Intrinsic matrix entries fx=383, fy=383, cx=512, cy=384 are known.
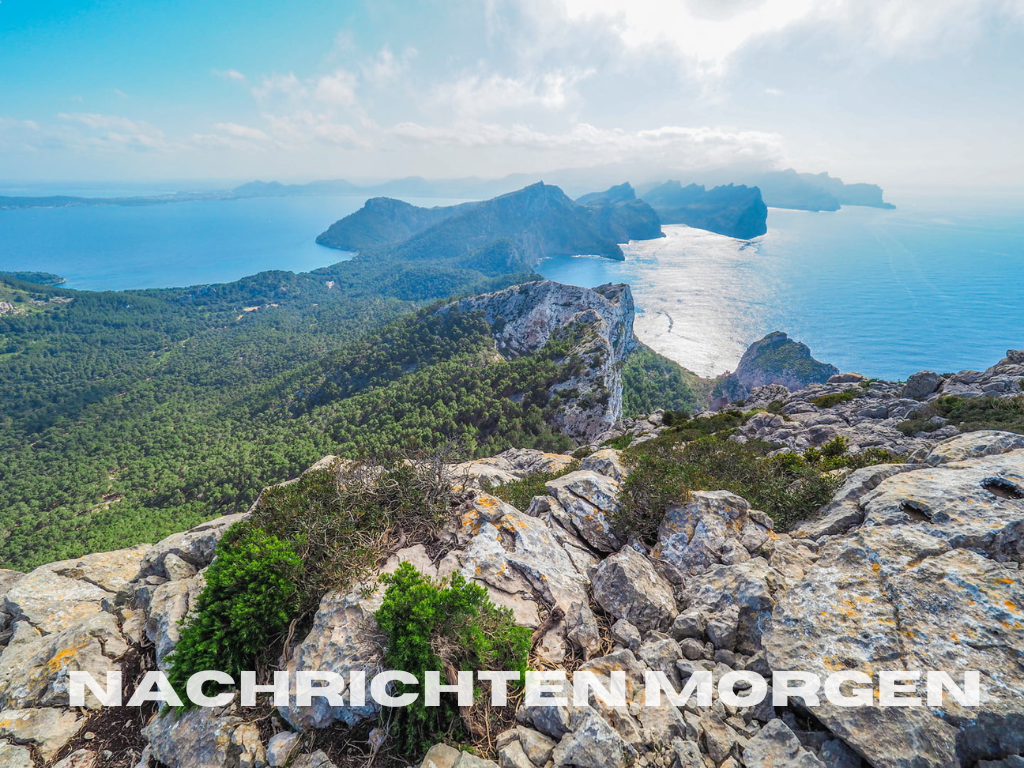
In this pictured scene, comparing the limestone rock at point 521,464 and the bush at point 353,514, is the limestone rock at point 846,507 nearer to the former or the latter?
the bush at point 353,514

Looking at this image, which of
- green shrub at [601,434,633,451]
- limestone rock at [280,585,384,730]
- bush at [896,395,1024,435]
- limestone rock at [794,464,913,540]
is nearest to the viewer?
limestone rock at [280,585,384,730]

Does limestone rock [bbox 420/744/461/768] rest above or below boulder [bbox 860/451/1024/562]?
below

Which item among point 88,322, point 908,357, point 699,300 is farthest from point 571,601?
point 88,322

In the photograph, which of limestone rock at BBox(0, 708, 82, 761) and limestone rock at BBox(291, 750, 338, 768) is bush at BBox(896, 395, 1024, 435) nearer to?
limestone rock at BBox(291, 750, 338, 768)

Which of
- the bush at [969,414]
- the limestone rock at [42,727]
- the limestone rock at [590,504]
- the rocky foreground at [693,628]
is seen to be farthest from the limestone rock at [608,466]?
the bush at [969,414]

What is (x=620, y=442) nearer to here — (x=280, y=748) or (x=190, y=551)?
(x=190, y=551)

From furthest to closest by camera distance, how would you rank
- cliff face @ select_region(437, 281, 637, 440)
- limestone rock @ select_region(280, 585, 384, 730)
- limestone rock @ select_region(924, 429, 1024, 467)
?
cliff face @ select_region(437, 281, 637, 440)
limestone rock @ select_region(924, 429, 1024, 467)
limestone rock @ select_region(280, 585, 384, 730)

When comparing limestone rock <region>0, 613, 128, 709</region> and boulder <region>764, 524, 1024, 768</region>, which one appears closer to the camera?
boulder <region>764, 524, 1024, 768</region>

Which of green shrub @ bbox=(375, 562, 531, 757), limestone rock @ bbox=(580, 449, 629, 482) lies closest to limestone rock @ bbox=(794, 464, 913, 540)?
limestone rock @ bbox=(580, 449, 629, 482)
